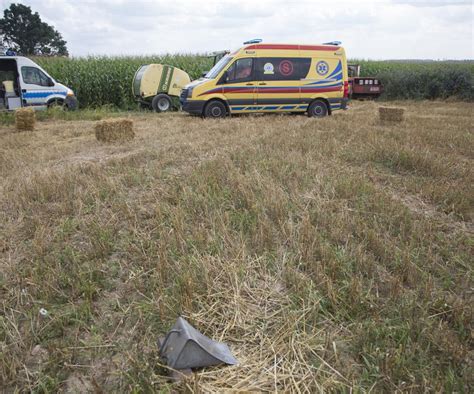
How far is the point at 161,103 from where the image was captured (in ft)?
56.0

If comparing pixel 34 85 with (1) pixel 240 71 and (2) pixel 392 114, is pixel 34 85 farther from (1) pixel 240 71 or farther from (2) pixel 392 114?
(2) pixel 392 114

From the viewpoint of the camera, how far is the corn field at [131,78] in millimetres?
18938

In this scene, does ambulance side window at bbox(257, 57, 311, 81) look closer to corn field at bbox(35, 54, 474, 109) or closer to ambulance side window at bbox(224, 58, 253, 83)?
ambulance side window at bbox(224, 58, 253, 83)

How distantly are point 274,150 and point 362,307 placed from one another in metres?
4.44

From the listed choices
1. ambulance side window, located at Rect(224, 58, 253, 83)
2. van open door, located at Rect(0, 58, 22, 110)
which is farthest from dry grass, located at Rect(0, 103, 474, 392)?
van open door, located at Rect(0, 58, 22, 110)

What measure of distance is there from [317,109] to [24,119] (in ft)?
29.7

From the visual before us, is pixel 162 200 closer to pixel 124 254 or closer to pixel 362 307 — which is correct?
pixel 124 254

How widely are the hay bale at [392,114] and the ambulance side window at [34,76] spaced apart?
1182cm

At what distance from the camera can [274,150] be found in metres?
6.83

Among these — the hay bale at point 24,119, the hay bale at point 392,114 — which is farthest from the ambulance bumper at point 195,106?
the hay bale at point 392,114

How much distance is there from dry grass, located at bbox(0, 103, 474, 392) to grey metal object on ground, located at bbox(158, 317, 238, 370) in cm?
6

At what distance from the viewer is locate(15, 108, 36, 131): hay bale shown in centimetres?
1088

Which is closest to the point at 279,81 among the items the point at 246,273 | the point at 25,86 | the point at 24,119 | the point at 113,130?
the point at 113,130

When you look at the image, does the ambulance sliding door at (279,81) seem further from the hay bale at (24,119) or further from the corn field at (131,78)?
the corn field at (131,78)
